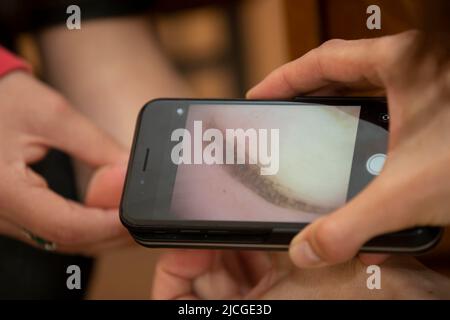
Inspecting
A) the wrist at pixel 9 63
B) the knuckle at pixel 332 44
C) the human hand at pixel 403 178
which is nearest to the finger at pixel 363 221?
the human hand at pixel 403 178

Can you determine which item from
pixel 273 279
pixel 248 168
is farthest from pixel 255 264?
pixel 248 168

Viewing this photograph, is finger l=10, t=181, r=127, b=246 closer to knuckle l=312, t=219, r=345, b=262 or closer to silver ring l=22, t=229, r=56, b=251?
silver ring l=22, t=229, r=56, b=251

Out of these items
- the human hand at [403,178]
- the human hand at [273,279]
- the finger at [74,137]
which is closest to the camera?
the human hand at [403,178]

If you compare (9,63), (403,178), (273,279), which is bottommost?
(273,279)

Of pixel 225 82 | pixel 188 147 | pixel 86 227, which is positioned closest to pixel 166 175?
pixel 188 147

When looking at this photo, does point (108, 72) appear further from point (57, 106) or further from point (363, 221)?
point (363, 221)

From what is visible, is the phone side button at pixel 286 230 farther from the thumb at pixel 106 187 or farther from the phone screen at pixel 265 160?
the thumb at pixel 106 187
